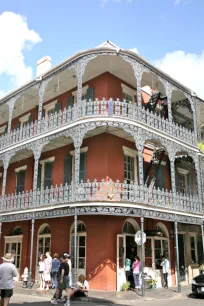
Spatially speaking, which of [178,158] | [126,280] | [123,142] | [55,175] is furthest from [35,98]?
[126,280]

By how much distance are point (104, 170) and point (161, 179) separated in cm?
411

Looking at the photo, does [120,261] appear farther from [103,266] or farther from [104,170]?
[104,170]

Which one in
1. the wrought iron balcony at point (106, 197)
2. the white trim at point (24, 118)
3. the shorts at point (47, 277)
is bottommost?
the shorts at point (47, 277)

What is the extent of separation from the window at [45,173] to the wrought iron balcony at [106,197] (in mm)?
1597

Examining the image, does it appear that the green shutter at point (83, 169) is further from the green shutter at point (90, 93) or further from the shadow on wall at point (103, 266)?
the shadow on wall at point (103, 266)

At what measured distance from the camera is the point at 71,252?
48.5ft

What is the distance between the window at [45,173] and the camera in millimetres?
17109

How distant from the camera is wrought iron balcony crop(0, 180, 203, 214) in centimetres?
1265

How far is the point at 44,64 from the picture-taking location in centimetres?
1964

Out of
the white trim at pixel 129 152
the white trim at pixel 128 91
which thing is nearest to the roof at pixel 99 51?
the white trim at pixel 128 91

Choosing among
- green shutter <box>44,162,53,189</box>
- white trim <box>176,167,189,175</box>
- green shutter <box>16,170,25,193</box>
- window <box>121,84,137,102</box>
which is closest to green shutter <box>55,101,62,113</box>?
green shutter <box>44,162,53,189</box>

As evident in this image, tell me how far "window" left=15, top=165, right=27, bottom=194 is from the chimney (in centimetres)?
573

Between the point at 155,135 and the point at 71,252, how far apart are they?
6.42 m

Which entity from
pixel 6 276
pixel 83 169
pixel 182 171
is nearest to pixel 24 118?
pixel 83 169
